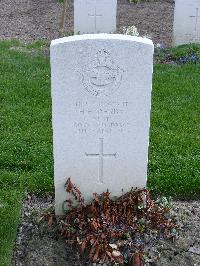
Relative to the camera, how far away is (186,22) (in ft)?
34.8

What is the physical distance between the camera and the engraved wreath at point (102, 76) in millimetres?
4230

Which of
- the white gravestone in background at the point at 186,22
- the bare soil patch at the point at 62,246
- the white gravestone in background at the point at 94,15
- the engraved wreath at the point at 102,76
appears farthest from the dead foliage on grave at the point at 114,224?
the white gravestone in background at the point at 94,15

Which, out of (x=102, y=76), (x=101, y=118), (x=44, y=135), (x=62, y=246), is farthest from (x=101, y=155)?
(x=44, y=135)

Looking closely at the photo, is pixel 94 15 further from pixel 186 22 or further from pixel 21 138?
pixel 21 138

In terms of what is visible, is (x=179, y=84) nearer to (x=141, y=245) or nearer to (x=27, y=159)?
(x=27, y=159)

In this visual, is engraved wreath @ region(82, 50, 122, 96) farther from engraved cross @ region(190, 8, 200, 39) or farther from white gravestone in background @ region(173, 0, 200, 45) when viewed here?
engraved cross @ region(190, 8, 200, 39)

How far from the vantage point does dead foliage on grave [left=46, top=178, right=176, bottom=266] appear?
422cm

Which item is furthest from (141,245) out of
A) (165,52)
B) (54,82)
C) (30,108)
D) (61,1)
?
(61,1)

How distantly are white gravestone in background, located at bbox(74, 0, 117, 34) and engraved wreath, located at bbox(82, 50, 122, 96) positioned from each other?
6.80 metres

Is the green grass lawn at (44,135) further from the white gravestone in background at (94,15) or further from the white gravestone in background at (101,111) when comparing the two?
the white gravestone in background at (94,15)

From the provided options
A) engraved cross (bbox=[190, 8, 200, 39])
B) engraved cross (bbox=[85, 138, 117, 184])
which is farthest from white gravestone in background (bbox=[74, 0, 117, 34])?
engraved cross (bbox=[85, 138, 117, 184])

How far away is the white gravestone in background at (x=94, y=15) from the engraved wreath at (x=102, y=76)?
680cm

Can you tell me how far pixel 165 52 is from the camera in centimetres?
993

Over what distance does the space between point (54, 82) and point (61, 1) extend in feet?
36.3
